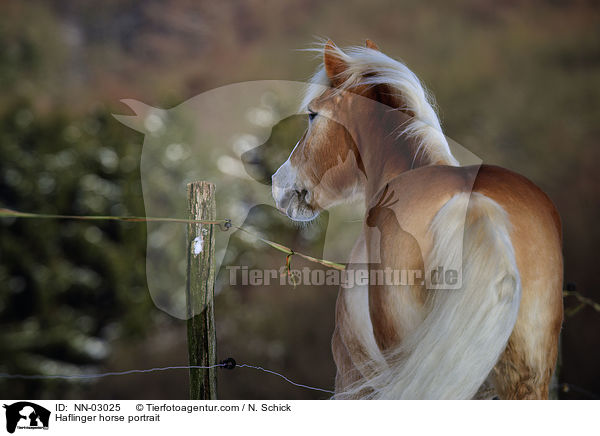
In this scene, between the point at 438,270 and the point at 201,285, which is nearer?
the point at 438,270

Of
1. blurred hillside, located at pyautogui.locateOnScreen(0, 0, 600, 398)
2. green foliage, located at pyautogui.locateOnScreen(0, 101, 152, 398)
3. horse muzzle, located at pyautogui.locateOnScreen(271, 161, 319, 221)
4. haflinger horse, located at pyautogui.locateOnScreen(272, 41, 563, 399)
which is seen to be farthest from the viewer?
green foliage, located at pyautogui.locateOnScreen(0, 101, 152, 398)

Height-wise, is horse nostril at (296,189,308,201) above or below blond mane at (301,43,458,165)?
below

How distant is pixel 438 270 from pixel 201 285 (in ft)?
2.33

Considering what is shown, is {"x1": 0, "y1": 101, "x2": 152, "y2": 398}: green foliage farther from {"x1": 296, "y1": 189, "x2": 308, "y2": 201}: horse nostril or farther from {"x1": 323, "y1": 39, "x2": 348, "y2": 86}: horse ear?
{"x1": 323, "y1": 39, "x2": 348, "y2": 86}: horse ear

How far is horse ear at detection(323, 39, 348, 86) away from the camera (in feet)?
4.29

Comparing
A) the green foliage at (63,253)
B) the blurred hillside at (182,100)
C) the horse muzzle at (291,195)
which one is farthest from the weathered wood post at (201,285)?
the green foliage at (63,253)

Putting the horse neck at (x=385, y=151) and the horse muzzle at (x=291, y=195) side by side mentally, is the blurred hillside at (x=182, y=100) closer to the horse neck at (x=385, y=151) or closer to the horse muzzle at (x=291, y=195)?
the horse muzzle at (x=291, y=195)

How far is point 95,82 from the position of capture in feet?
9.34
